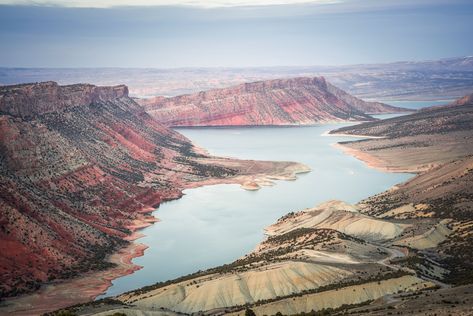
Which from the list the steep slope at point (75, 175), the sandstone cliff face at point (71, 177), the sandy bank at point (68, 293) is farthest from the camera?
the steep slope at point (75, 175)

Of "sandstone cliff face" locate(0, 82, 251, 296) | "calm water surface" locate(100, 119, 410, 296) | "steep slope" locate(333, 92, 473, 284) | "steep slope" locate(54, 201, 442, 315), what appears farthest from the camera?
"calm water surface" locate(100, 119, 410, 296)

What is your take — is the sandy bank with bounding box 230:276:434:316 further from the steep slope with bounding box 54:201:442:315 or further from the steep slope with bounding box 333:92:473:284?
the steep slope with bounding box 333:92:473:284

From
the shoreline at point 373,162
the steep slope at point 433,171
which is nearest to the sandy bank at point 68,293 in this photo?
the steep slope at point 433,171

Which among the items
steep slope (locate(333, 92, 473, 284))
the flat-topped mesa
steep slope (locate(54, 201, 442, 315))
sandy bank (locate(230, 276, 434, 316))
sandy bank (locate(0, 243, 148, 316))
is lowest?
sandy bank (locate(230, 276, 434, 316))

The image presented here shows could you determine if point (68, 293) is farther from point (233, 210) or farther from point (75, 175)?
point (233, 210)

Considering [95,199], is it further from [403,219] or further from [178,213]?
[403,219]

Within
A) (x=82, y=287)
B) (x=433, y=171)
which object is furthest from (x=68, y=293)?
(x=433, y=171)

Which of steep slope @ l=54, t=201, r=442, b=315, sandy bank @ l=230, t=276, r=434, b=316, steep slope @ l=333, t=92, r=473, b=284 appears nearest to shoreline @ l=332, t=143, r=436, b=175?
steep slope @ l=333, t=92, r=473, b=284

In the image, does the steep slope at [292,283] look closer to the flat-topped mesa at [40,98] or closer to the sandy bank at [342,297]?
the sandy bank at [342,297]
